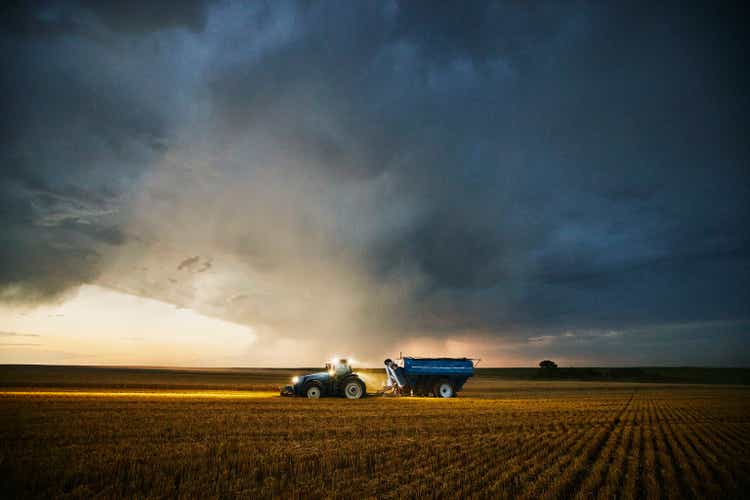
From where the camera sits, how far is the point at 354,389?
25562 mm

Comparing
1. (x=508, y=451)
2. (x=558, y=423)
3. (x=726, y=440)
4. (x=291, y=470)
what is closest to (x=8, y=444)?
(x=291, y=470)

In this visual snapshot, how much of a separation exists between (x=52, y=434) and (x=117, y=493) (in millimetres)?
6136

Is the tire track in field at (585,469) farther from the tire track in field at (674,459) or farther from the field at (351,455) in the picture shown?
the tire track in field at (674,459)

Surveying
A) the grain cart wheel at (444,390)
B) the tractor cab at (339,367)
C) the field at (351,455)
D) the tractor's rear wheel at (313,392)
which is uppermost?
the tractor cab at (339,367)

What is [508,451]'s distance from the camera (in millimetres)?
11219

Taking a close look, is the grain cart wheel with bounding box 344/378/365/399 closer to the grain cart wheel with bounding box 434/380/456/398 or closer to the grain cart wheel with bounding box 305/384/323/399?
the grain cart wheel with bounding box 305/384/323/399

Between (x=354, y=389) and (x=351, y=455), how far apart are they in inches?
616

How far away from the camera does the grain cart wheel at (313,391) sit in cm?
2486

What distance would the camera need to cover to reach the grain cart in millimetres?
25172

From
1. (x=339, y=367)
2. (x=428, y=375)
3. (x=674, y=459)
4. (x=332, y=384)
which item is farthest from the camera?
(x=428, y=375)

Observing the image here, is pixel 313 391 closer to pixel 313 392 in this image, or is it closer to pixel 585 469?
pixel 313 392

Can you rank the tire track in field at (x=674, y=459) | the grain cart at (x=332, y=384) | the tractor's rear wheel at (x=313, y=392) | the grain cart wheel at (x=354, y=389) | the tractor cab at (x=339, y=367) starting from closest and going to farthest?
the tire track in field at (x=674, y=459) → the tractor's rear wheel at (x=313, y=392) → the grain cart at (x=332, y=384) → the grain cart wheel at (x=354, y=389) → the tractor cab at (x=339, y=367)

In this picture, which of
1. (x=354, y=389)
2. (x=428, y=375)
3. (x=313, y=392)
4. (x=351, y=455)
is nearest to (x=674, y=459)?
(x=351, y=455)

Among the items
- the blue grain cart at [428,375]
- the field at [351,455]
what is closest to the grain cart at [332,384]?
the blue grain cart at [428,375]
